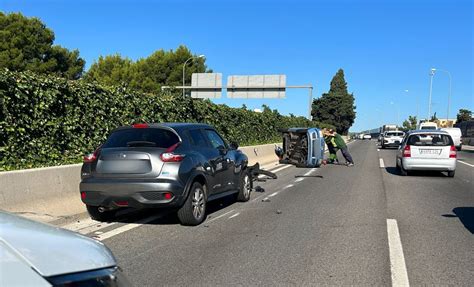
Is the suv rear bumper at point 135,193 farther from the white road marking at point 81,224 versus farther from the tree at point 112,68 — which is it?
the tree at point 112,68

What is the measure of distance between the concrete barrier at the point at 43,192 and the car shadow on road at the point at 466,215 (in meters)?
6.70

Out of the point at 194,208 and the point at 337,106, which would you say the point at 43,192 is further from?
the point at 337,106

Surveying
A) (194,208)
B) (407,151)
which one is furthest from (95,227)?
(407,151)

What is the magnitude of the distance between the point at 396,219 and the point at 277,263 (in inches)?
147

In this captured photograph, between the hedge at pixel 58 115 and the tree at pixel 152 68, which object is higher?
the tree at pixel 152 68

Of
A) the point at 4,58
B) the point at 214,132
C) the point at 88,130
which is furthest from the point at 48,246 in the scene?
the point at 4,58

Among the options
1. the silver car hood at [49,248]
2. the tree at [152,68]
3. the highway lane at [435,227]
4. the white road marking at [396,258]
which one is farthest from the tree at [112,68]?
the silver car hood at [49,248]

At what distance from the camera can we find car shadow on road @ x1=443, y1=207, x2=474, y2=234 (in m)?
7.93

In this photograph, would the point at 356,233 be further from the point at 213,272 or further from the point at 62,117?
the point at 62,117

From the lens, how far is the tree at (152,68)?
56556mm

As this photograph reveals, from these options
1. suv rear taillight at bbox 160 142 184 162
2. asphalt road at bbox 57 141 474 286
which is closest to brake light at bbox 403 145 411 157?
asphalt road at bbox 57 141 474 286

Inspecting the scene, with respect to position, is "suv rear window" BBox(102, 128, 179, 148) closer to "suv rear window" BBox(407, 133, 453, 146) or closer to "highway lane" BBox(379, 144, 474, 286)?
"highway lane" BBox(379, 144, 474, 286)

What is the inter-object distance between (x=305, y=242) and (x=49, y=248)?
4887mm

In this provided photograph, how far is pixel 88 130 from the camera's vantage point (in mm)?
10125
